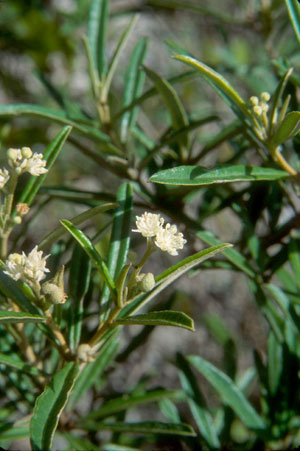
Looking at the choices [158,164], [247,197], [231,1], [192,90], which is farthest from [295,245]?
[231,1]

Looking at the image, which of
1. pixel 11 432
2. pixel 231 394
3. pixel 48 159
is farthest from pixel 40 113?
pixel 231 394

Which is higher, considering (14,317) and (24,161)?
(24,161)

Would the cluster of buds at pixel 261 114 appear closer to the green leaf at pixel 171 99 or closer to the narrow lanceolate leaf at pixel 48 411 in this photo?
the green leaf at pixel 171 99

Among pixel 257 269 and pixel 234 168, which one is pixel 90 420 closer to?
pixel 257 269

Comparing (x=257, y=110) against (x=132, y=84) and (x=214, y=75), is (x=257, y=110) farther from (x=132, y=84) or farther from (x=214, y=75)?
(x=132, y=84)

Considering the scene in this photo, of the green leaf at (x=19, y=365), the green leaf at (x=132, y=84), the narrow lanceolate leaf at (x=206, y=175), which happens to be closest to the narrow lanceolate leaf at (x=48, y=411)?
the green leaf at (x=19, y=365)
